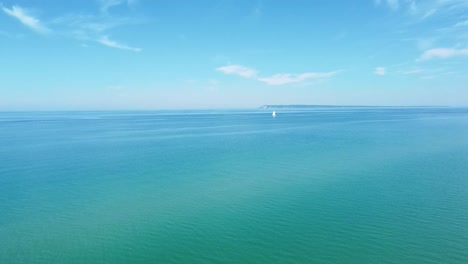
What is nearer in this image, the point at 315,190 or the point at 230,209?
the point at 230,209

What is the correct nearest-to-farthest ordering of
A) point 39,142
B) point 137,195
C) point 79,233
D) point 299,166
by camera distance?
point 79,233
point 137,195
point 299,166
point 39,142

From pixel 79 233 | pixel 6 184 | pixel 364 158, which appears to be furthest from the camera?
pixel 364 158

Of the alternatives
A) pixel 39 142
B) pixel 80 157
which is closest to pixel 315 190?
pixel 80 157

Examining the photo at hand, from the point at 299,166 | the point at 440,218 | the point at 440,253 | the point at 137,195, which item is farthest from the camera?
the point at 299,166

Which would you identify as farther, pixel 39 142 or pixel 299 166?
pixel 39 142

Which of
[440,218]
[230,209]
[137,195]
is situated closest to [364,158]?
[440,218]

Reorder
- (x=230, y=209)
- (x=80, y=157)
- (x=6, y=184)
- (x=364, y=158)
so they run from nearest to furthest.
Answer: (x=230, y=209), (x=6, y=184), (x=364, y=158), (x=80, y=157)

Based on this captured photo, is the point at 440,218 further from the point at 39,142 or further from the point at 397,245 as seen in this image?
the point at 39,142

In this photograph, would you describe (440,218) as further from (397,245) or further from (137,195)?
(137,195)
